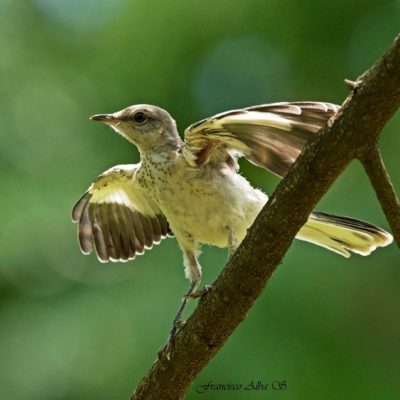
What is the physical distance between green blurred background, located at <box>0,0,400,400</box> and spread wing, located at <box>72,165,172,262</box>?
1.68 ft

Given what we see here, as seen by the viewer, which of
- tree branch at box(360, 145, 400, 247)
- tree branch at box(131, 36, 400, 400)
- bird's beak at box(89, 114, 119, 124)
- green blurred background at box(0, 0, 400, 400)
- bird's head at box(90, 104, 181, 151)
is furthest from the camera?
green blurred background at box(0, 0, 400, 400)

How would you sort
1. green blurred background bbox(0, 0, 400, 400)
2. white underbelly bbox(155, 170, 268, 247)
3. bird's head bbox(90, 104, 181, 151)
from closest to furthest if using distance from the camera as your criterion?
white underbelly bbox(155, 170, 268, 247) → bird's head bbox(90, 104, 181, 151) → green blurred background bbox(0, 0, 400, 400)

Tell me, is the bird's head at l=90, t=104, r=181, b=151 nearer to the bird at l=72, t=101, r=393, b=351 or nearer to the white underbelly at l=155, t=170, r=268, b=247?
the bird at l=72, t=101, r=393, b=351

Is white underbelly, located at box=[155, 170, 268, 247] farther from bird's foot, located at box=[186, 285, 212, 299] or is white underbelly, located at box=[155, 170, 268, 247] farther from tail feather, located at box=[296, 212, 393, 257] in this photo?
bird's foot, located at box=[186, 285, 212, 299]

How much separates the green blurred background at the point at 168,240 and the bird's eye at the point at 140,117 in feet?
4.01

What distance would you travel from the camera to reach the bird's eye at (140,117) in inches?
212

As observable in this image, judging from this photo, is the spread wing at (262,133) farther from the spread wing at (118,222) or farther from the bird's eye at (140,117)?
the spread wing at (118,222)

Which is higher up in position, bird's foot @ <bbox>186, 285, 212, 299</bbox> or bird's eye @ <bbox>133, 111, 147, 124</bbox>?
bird's eye @ <bbox>133, 111, 147, 124</bbox>

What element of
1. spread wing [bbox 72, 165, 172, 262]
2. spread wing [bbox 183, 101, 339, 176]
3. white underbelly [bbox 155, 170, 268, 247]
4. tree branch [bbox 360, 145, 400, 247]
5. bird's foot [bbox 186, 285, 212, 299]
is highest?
spread wing [bbox 72, 165, 172, 262]

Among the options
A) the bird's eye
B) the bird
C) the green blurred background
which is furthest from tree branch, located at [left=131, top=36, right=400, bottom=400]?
the green blurred background

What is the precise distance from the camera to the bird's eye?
17.7ft

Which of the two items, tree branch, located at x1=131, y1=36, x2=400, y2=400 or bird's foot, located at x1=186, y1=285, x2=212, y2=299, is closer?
tree branch, located at x1=131, y1=36, x2=400, y2=400

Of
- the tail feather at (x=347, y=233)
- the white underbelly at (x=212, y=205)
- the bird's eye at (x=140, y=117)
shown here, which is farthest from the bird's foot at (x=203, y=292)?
the bird's eye at (x=140, y=117)

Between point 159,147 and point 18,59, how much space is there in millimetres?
3601
